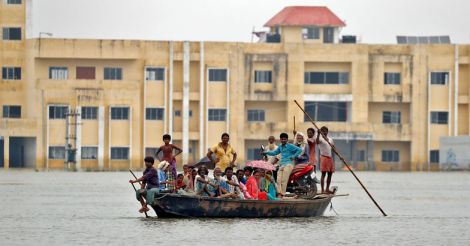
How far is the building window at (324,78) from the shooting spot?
98.6 meters

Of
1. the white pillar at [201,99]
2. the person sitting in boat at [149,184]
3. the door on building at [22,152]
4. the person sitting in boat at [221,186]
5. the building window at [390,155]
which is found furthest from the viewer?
the building window at [390,155]

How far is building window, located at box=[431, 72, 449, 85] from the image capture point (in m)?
99.0

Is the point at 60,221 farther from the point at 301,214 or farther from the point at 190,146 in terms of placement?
the point at 190,146

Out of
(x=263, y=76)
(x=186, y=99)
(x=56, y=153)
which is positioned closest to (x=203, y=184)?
(x=56, y=153)

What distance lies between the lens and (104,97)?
9438 cm

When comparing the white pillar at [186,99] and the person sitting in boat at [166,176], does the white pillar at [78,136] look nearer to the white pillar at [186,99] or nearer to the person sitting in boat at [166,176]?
the white pillar at [186,99]

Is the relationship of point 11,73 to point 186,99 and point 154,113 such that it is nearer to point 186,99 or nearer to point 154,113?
point 154,113

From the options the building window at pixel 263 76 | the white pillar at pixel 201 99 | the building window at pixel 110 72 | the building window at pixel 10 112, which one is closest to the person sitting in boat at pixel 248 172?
the white pillar at pixel 201 99

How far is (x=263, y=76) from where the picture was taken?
9806cm

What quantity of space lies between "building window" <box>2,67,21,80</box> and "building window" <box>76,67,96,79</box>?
401 cm

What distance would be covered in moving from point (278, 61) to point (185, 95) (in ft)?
22.4

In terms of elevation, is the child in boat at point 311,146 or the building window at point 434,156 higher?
the child in boat at point 311,146

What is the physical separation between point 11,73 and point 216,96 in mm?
13936

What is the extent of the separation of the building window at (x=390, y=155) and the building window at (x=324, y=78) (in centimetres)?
578
